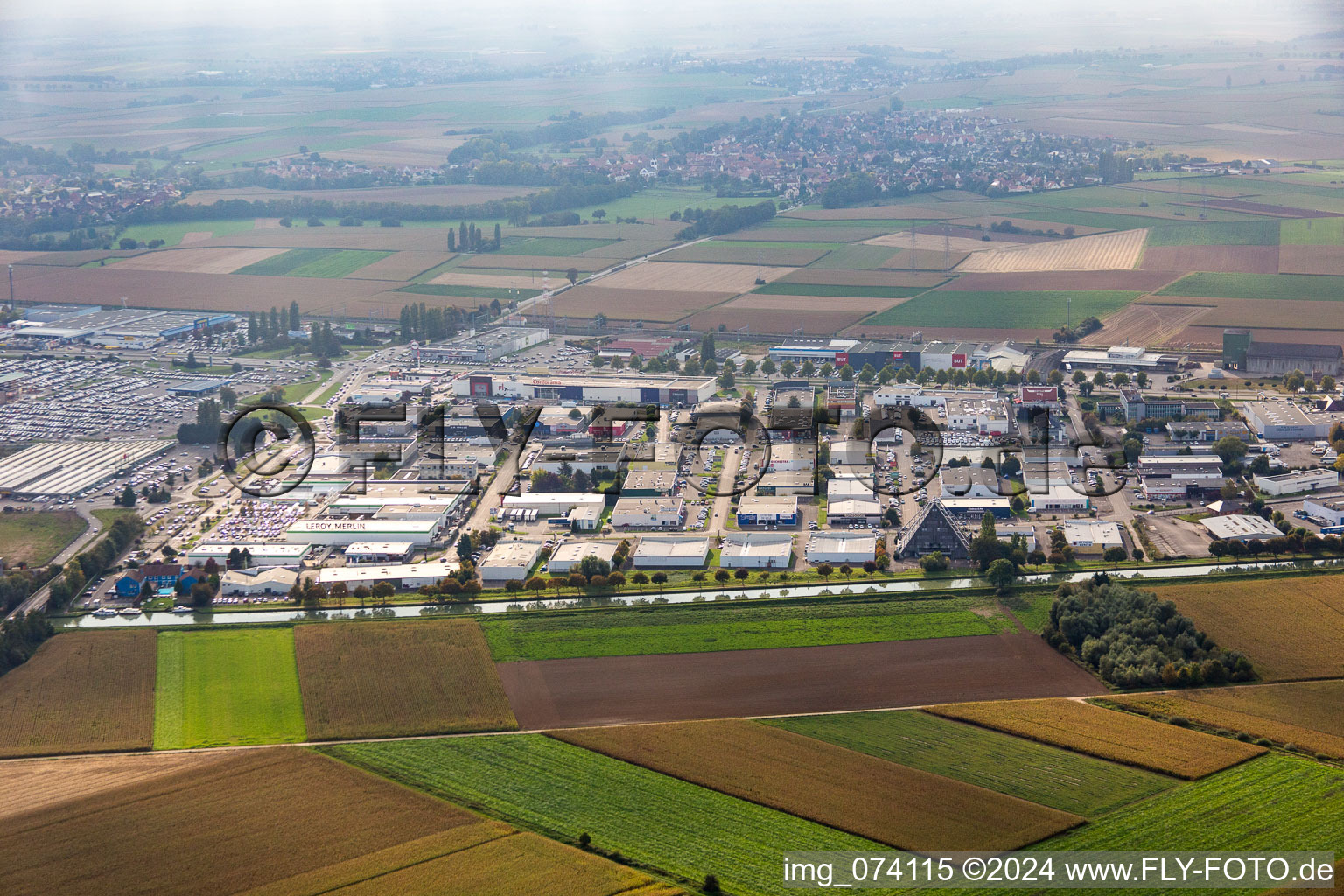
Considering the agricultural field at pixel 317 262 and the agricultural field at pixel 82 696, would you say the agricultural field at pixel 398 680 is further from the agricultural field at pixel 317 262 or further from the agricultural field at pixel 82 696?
the agricultural field at pixel 317 262

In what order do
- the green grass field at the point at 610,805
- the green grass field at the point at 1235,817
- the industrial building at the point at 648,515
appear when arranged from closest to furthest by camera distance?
the green grass field at the point at 1235,817 → the green grass field at the point at 610,805 → the industrial building at the point at 648,515

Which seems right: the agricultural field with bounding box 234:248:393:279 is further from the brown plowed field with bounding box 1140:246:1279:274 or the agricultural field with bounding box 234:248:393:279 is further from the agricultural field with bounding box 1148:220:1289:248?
the agricultural field with bounding box 1148:220:1289:248

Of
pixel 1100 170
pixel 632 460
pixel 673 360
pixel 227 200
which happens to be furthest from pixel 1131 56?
pixel 632 460

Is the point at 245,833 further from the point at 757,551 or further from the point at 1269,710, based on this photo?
the point at 1269,710

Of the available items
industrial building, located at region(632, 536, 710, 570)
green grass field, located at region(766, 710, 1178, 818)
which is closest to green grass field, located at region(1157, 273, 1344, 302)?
industrial building, located at region(632, 536, 710, 570)

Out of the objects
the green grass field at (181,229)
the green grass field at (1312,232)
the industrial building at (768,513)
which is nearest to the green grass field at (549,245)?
the green grass field at (181,229)

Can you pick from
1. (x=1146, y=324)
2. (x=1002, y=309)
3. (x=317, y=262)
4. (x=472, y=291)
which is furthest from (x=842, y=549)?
(x=317, y=262)
